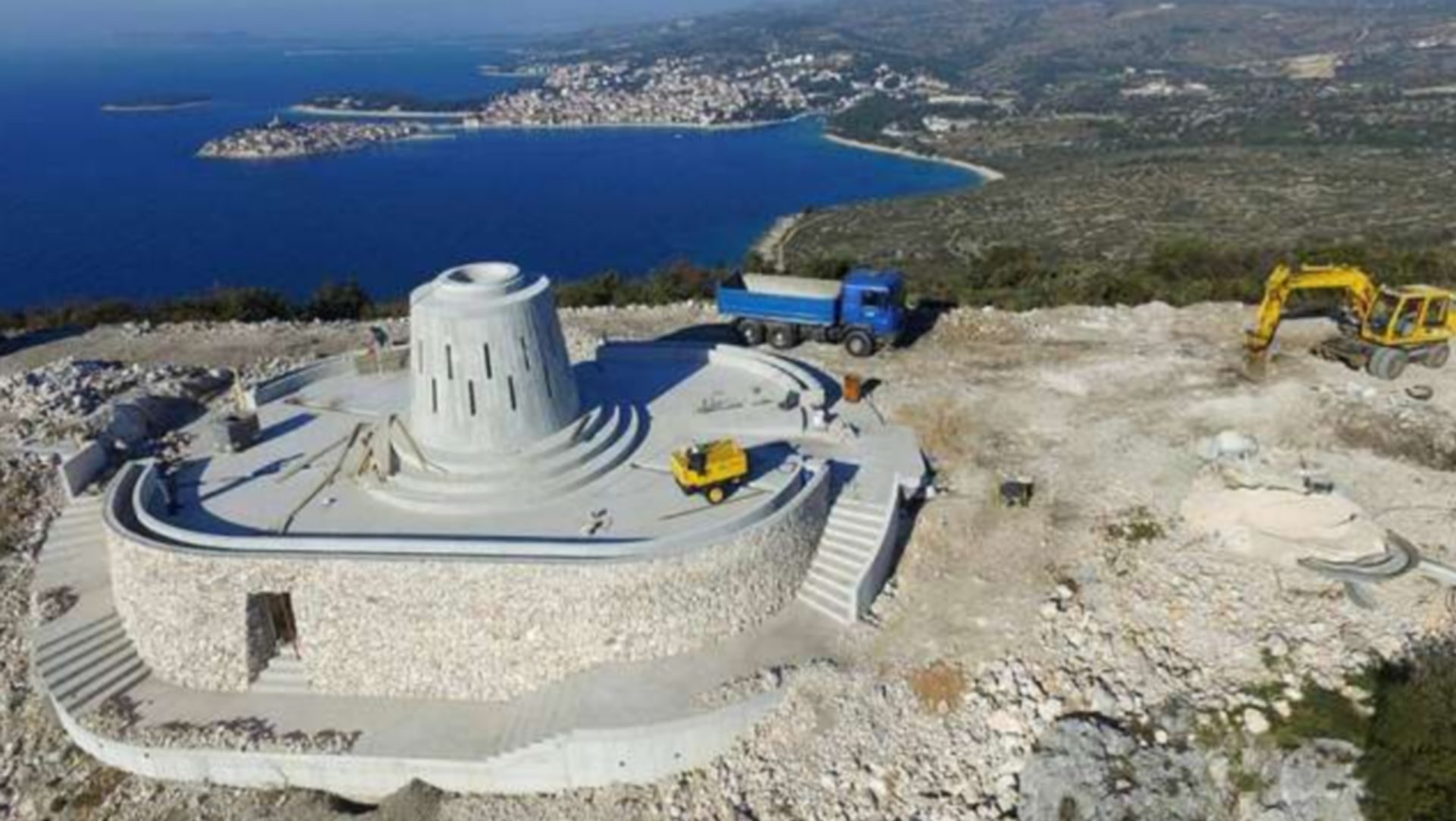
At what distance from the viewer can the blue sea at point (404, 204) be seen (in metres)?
87.6

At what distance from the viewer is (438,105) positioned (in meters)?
191

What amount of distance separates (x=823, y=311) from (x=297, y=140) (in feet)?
455

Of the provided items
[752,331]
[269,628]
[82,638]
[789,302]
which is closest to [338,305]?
[752,331]

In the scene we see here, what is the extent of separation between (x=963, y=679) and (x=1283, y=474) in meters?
8.96

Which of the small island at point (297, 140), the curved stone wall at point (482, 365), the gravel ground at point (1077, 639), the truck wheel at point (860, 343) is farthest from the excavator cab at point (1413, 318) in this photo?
the small island at point (297, 140)

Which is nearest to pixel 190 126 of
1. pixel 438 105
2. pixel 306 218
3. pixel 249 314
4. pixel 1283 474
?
pixel 438 105

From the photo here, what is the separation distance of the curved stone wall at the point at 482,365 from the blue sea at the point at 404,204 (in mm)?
61932

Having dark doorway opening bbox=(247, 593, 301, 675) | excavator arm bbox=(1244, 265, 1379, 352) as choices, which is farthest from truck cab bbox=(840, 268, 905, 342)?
dark doorway opening bbox=(247, 593, 301, 675)

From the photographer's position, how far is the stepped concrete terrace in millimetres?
16078

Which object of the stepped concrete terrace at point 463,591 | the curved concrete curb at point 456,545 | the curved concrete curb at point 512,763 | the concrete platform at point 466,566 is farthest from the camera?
the curved concrete curb at point 456,545

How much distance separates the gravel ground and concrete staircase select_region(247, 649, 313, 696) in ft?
6.27

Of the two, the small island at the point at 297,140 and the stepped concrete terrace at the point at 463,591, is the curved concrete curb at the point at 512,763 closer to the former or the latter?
the stepped concrete terrace at the point at 463,591

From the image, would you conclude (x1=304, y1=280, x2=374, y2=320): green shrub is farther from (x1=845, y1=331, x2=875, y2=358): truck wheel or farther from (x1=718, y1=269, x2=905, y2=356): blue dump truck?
(x1=845, y1=331, x2=875, y2=358): truck wheel

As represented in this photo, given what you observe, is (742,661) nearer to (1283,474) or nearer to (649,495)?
(649,495)
